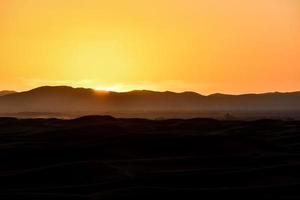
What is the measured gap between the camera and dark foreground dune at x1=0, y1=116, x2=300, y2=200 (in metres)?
6.48

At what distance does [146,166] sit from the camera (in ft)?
27.6

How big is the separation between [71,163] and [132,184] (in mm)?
1732

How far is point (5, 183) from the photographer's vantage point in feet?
23.5

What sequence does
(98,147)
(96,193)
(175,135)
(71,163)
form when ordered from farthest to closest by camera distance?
(175,135)
(98,147)
(71,163)
(96,193)

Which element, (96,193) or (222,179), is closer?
(96,193)

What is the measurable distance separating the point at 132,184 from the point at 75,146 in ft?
11.9

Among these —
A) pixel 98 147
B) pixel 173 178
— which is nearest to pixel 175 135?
pixel 98 147

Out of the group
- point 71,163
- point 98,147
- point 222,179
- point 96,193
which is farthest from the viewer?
point 98,147

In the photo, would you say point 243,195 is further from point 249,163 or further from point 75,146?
point 75,146

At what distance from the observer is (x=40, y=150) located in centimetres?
965

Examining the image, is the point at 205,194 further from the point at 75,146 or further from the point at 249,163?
the point at 75,146

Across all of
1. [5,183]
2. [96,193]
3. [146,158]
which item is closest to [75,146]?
[146,158]

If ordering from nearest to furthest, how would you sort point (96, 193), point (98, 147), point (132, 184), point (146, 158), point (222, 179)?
point (96, 193), point (132, 184), point (222, 179), point (146, 158), point (98, 147)

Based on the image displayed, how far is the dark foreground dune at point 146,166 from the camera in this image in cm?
648
